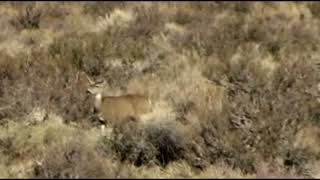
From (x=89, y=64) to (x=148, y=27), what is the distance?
384 centimetres

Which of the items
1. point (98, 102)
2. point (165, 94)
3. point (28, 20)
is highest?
point (98, 102)

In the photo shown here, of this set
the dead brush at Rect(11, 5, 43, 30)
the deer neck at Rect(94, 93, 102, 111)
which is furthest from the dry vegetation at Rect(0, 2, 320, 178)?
the deer neck at Rect(94, 93, 102, 111)

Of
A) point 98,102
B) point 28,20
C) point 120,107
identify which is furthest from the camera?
point 28,20

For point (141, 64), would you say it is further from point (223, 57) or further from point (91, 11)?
point (91, 11)

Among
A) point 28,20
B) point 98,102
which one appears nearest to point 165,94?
point 98,102

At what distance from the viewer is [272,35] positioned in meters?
15.0

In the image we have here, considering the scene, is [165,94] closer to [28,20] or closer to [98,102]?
[98,102]

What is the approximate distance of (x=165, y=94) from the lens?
34.4 feet

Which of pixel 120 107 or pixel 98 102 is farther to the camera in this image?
pixel 98 102

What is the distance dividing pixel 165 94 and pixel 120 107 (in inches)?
56.9

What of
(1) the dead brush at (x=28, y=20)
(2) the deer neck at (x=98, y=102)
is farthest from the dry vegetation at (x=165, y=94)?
(2) the deer neck at (x=98, y=102)

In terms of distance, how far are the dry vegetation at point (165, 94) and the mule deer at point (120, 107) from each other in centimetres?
18

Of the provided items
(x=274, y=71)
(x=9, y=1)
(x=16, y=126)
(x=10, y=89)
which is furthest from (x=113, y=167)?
(x=9, y=1)

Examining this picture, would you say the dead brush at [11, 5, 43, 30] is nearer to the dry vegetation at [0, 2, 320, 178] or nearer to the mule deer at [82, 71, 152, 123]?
the dry vegetation at [0, 2, 320, 178]
